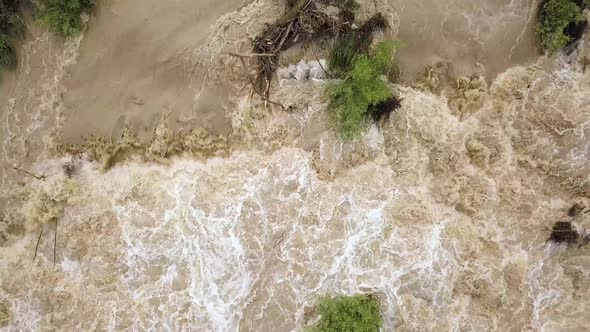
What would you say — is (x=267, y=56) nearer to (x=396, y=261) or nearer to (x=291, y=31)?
(x=291, y=31)

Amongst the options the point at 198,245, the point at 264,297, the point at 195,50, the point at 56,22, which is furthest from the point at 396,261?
the point at 56,22

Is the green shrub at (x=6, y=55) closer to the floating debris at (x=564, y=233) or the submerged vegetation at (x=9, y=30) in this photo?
the submerged vegetation at (x=9, y=30)

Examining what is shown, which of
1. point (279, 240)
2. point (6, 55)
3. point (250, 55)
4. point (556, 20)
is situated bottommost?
point (279, 240)

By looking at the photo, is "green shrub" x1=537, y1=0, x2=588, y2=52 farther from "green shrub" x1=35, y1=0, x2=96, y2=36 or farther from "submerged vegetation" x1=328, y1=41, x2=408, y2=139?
"green shrub" x1=35, y1=0, x2=96, y2=36

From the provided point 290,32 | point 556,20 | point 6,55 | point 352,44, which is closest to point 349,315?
point 352,44

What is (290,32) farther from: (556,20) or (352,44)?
(556,20)

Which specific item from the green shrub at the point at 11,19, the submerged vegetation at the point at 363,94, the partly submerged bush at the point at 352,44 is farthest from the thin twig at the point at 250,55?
the green shrub at the point at 11,19
